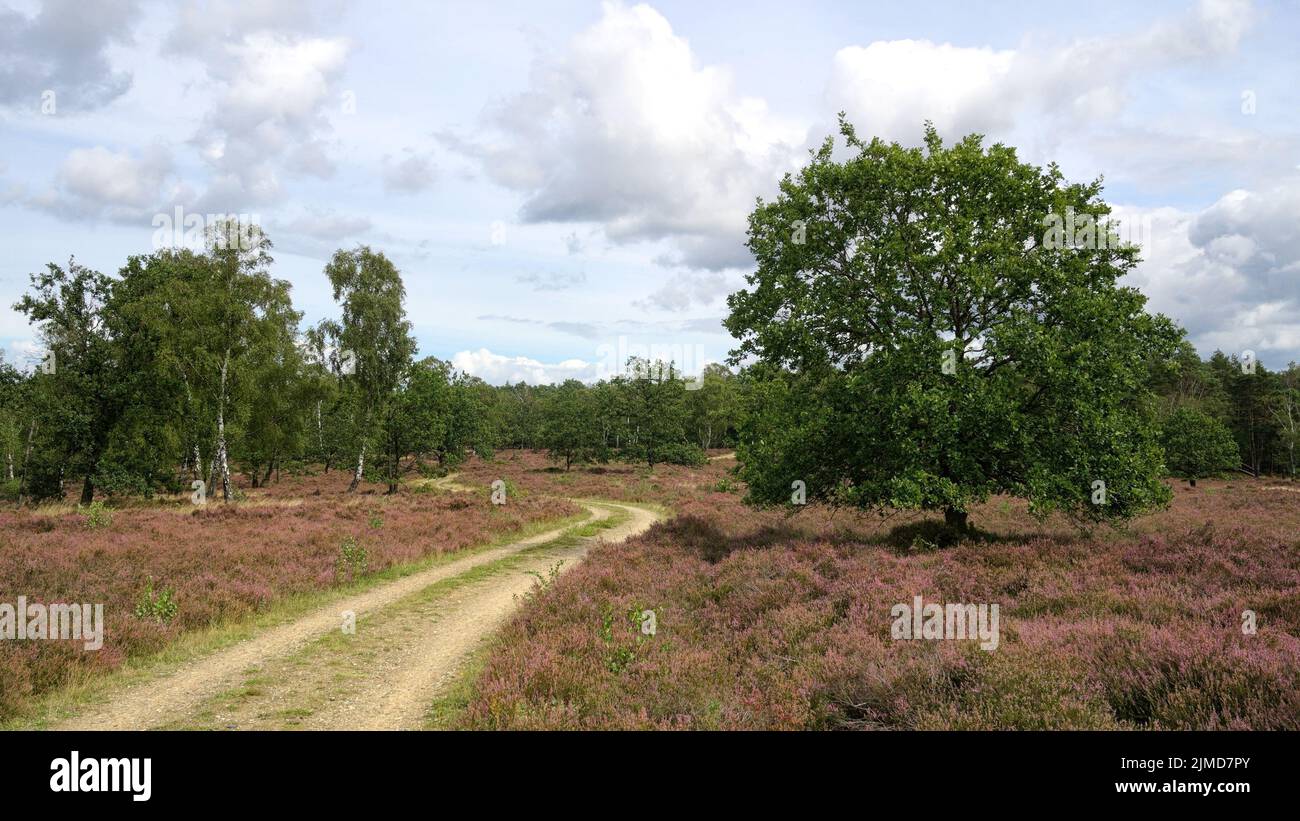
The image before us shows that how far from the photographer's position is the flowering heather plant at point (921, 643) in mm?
6059

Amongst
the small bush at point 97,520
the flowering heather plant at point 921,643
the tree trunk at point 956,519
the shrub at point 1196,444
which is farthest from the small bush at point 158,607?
the shrub at point 1196,444

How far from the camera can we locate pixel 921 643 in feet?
27.6

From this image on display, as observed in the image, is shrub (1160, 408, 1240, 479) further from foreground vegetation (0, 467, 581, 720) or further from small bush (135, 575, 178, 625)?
small bush (135, 575, 178, 625)

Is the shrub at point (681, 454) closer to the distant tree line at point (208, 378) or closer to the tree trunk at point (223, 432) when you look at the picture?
the distant tree line at point (208, 378)

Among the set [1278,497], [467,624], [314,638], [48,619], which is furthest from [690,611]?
[1278,497]

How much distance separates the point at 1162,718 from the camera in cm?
575

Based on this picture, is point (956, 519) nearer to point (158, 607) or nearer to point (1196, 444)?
point (158, 607)

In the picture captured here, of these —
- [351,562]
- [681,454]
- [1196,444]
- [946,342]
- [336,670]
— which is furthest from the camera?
[681,454]

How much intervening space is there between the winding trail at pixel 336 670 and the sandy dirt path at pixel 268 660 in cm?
2

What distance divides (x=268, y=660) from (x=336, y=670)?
4.77ft

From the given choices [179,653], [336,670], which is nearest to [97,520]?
[179,653]

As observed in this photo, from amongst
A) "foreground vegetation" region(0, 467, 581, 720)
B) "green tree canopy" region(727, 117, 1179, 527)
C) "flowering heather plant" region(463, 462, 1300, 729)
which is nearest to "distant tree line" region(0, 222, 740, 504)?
"foreground vegetation" region(0, 467, 581, 720)
